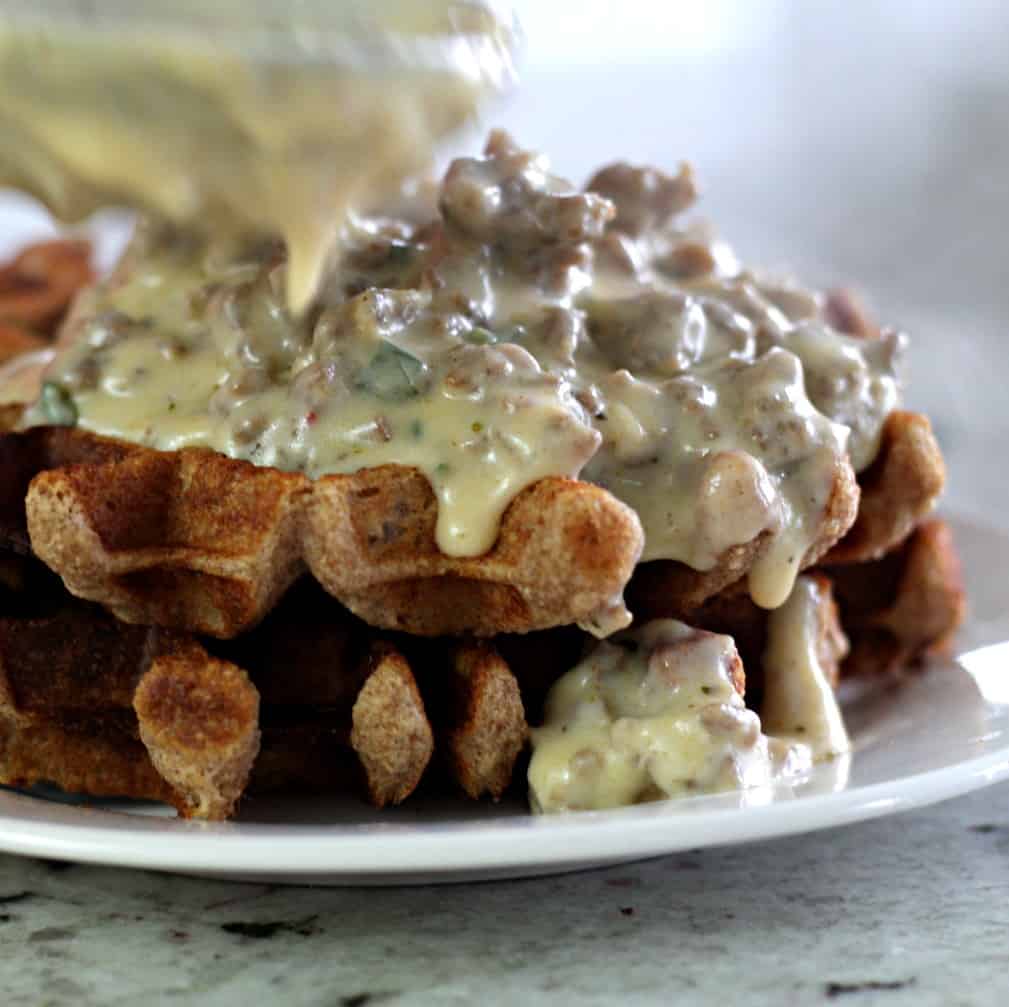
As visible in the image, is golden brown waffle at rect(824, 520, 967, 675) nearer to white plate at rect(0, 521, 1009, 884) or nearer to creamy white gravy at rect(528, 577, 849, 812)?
white plate at rect(0, 521, 1009, 884)

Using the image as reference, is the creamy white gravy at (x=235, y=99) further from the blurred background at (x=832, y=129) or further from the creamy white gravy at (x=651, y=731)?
the blurred background at (x=832, y=129)

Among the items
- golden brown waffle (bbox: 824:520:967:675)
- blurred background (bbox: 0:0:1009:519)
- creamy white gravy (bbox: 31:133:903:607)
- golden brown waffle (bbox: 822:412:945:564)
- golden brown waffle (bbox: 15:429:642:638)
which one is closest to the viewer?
golden brown waffle (bbox: 15:429:642:638)

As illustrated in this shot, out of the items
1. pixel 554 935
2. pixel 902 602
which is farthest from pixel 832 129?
pixel 554 935

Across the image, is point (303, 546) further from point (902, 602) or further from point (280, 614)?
point (902, 602)

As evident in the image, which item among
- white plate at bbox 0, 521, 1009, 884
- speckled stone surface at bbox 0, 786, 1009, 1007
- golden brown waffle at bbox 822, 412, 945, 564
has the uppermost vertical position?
golden brown waffle at bbox 822, 412, 945, 564

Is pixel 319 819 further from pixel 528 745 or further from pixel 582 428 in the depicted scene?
pixel 582 428

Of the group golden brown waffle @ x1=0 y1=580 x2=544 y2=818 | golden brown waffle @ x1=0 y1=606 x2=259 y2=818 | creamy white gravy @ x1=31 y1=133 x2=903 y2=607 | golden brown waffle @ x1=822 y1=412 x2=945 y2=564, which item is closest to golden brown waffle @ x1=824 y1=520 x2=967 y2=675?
golden brown waffle @ x1=822 y1=412 x2=945 y2=564

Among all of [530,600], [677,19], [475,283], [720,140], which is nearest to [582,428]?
[530,600]
